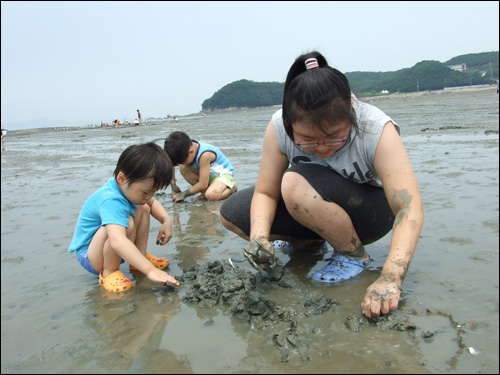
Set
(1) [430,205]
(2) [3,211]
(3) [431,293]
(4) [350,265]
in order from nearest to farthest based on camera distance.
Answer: (3) [431,293], (4) [350,265], (1) [430,205], (2) [3,211]

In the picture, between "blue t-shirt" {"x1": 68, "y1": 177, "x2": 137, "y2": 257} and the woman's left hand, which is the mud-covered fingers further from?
"blue t-shirt" {"x1": 68, "y1": 177, "x2": 137, "y2": 257}

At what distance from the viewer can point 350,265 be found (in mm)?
2234

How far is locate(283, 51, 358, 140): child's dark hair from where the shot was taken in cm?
178

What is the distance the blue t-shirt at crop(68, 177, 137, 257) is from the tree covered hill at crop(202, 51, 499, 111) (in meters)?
33.9

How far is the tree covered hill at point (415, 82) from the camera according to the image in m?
55.1

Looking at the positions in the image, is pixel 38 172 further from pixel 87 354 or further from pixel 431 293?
pixel 431 293

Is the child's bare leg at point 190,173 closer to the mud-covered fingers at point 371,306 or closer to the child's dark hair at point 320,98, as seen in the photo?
the child's dark hair at point 320,98

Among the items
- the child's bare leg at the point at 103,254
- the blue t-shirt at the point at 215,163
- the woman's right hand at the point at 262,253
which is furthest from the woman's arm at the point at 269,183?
the blue t-shirt at the point at 215,163

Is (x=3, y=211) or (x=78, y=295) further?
(x=3, y=211)

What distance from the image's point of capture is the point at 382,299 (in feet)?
5.65

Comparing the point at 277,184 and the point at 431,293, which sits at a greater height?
the point at 277,184

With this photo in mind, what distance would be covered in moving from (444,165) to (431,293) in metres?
3.33

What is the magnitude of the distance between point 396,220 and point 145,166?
1.38 metres

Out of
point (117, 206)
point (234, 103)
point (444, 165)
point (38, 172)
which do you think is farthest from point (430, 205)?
point (234, 103)
